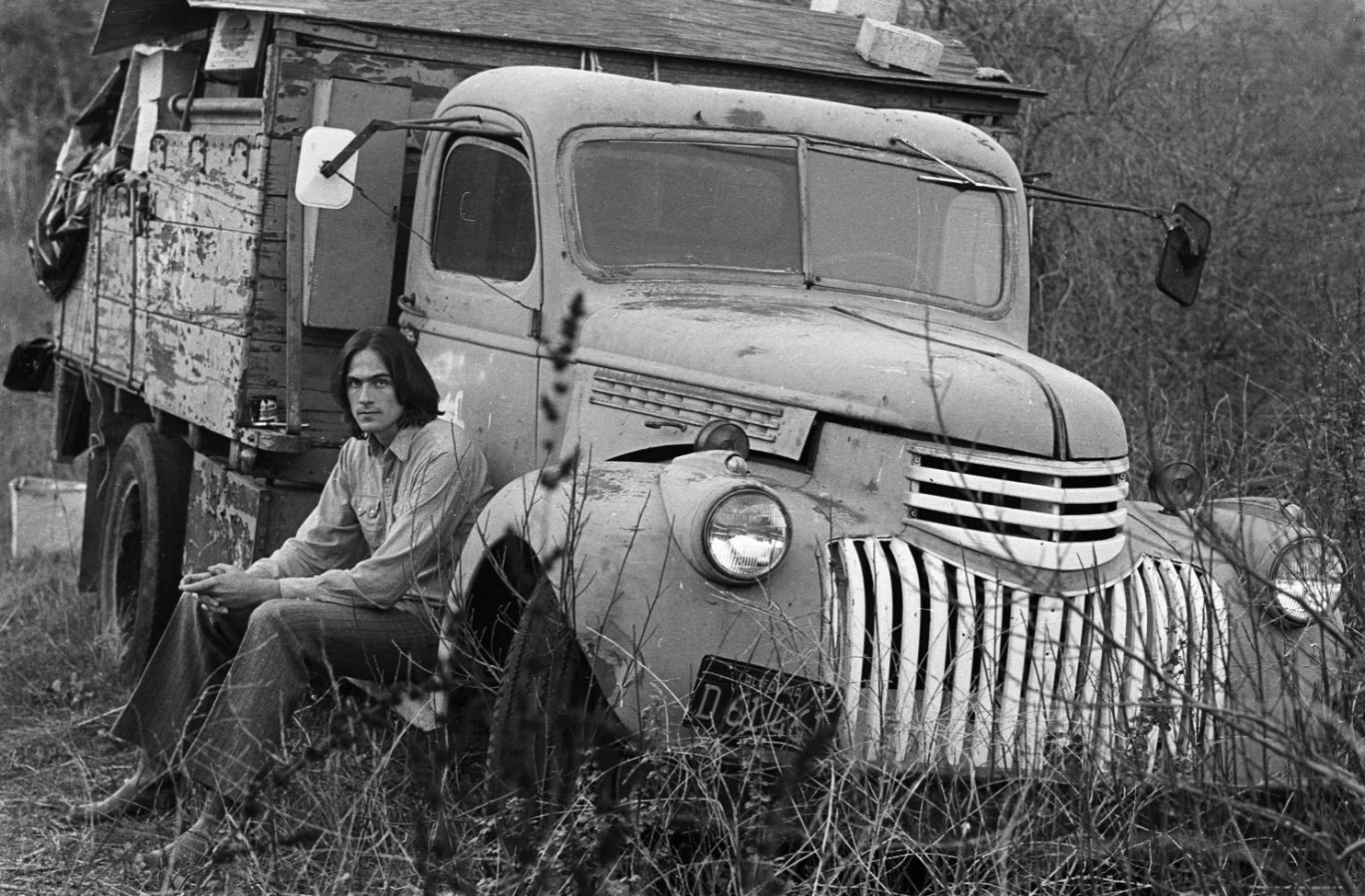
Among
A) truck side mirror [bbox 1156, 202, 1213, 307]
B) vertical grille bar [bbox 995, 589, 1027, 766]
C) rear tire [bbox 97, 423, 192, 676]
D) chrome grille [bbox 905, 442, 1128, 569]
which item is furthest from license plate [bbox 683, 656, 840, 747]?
rear tire [bbox 97, 423, 192, 676]

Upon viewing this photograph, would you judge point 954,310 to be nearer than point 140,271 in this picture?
Yes

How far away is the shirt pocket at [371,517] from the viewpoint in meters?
4.97

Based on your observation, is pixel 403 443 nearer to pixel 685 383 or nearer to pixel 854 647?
pixel 685 383

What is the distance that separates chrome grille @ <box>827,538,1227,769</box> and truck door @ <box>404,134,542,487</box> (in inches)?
54.9

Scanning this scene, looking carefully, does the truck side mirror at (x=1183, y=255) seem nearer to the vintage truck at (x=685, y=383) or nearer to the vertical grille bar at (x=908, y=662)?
the vintage truck at (x=685, y=383)

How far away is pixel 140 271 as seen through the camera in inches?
270

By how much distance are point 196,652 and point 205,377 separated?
4.98 feet

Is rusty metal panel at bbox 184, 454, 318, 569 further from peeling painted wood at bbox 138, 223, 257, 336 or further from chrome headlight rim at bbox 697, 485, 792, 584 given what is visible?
chrome headlight rim at bbox 697, 485, 792, 584

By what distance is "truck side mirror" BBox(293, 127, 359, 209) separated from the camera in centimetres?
509

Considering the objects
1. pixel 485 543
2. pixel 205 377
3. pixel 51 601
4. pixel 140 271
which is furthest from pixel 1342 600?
pixel 51 601

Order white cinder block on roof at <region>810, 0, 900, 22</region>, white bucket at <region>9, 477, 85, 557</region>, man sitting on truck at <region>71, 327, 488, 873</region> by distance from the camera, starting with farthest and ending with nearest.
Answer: white bucket at <region>9, 477, 85, 557</region> → white cinder block on roof at <region>810, 0, 900, 22</region> → man sitting on truck at <region>71, 327, 488, 873</region>

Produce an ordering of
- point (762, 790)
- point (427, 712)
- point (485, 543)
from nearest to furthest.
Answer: point (762, 790), point (485, 543), point (427, 712)

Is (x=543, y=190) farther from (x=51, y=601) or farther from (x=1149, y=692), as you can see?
(x=51, y=601)

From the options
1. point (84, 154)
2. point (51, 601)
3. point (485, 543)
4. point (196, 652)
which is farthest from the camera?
point (84, 154)
